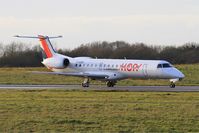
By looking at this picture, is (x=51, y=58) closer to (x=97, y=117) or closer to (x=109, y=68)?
(x=109, y=68)

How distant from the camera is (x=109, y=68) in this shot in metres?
46.8

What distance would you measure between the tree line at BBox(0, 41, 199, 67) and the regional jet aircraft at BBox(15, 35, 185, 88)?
43.0 m

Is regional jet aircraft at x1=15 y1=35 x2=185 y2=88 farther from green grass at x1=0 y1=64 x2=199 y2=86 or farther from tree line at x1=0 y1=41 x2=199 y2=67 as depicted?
tree line at x1=0 y1=41 x2=199 y2=67

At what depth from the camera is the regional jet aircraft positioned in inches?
1732

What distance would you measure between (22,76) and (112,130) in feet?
153

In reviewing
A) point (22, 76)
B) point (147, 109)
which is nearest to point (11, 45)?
point (22, 76)

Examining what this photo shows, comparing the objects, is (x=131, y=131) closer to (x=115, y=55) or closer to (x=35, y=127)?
(x=35, y=127)

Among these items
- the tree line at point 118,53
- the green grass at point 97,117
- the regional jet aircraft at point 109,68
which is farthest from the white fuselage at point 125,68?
the tree line at point 118,53

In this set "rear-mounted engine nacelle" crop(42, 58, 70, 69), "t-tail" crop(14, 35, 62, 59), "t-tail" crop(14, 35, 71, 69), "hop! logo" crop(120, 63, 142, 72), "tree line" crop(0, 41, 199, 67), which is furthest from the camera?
"tree line" crop(0, 41, 199, 67)

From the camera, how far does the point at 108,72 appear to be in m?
46.5

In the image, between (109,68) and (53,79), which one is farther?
(53,79)

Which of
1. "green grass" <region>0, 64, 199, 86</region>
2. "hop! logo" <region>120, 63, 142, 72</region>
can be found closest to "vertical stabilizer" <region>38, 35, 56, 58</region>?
"green grass" <region>0, 64, 199, 86</region>

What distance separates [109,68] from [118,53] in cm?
5086

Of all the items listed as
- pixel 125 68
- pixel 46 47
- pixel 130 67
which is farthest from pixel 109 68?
pixel 46 47
